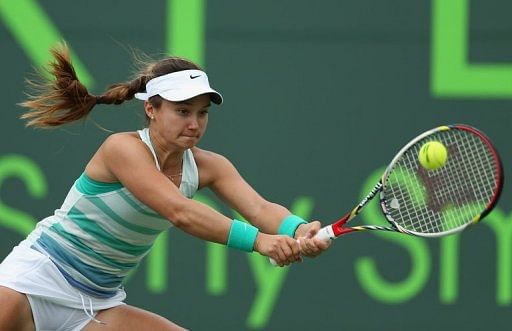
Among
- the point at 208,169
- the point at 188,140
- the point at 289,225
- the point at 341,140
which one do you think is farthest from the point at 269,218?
the point at 341,140

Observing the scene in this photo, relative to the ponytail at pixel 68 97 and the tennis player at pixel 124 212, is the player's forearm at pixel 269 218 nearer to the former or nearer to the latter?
the tennis player at pixel 124 212

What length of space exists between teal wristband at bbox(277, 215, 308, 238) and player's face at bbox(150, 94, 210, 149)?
384mm

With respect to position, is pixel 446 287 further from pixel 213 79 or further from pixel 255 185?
pixel 213 79

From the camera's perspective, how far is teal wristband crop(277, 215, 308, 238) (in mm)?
3863

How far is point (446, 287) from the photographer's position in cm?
555

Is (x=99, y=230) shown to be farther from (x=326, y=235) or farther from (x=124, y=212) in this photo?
(x=326, y=235)

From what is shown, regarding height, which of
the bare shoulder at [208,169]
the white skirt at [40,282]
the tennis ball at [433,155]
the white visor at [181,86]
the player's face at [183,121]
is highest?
the white visor at [181,86]

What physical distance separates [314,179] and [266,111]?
38cm

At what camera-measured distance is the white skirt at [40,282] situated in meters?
3.90

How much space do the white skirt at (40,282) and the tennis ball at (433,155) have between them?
119cm

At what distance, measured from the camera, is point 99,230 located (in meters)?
3.96

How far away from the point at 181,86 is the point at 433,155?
0.82 metres

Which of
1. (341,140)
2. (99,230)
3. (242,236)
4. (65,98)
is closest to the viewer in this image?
(242,236)

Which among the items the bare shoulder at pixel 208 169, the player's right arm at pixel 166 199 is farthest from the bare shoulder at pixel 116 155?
the bare shoulder at pixel 208 169
